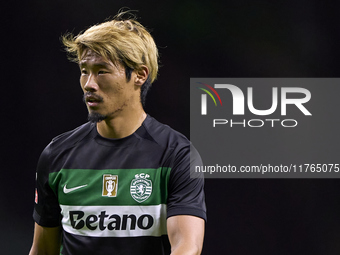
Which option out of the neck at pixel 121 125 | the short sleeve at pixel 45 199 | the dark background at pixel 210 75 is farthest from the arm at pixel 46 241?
the dark background at pixel 210 75

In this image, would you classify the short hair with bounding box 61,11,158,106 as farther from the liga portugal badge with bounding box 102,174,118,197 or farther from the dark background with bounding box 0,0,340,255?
the dark background with bounding box 0,0,340,255

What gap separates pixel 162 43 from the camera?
2.86 metres

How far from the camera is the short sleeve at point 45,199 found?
2055 mm

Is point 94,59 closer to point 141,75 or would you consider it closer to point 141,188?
point 141,75

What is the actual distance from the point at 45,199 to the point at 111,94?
49cm

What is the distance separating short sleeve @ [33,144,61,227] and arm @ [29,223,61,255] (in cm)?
2

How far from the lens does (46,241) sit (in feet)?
6.95

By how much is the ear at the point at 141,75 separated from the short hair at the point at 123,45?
0.6 inches

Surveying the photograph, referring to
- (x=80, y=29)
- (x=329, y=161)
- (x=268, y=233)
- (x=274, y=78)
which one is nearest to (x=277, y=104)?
(x=274, y=78)

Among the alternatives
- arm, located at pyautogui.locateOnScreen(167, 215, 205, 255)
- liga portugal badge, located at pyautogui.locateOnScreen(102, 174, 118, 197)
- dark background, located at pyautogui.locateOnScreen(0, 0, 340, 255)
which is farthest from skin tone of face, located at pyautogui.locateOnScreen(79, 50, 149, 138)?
dark background, located at pyautogui.locateOnScreen(0, 0, 340, 255)

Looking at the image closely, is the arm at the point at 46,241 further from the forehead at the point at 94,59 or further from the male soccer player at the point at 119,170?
the forehead at the point at 94,59

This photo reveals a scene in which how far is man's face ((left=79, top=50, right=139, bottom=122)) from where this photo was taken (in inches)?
76.4

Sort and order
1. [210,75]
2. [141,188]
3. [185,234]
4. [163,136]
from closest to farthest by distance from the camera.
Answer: [185,234]
[141,188]
[163,136]
[210,75]

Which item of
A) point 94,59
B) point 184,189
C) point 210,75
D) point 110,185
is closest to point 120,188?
point 110,185
